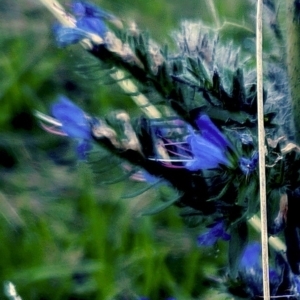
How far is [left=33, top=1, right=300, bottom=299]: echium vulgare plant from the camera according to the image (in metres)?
0.53

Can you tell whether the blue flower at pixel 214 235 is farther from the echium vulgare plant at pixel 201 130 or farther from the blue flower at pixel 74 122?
the blue flower at pixel 74 122

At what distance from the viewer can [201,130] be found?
21.2 inches

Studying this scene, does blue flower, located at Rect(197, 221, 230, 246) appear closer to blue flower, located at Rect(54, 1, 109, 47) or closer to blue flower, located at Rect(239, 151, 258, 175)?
blue flower, located at Rect(239, 151, 258, 175)

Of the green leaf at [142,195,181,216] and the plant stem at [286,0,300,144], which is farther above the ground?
the plant stem at [286,0,300,144]

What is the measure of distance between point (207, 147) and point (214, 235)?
3.5 inches

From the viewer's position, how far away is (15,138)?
1.25 m

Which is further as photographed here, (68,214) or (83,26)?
(68,214)

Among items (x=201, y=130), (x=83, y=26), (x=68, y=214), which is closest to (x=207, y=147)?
(x=201, y=130)

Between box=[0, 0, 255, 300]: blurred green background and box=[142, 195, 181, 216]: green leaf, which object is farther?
box=[0, 0, 255, 300]: blurred green background

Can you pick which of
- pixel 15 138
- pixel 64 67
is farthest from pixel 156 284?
pixel 64 67

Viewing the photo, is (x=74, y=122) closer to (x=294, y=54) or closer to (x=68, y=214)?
(x=294, y=54)

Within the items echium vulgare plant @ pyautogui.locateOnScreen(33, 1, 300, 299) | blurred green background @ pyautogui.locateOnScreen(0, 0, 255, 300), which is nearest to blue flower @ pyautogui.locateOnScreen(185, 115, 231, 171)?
echium vulgare plant @ pyautogui.locateOnScreen(33, 1, 300, 299)

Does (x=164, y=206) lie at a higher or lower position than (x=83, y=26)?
lower

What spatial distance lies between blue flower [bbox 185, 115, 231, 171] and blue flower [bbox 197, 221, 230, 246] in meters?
0.06
